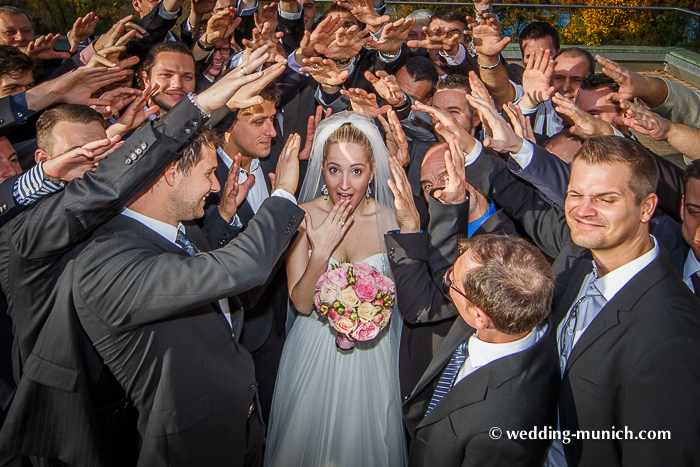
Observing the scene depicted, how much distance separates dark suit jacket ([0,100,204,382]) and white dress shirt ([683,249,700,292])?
247 cm

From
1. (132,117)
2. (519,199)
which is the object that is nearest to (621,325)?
(519,199)

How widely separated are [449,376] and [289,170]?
132 cm

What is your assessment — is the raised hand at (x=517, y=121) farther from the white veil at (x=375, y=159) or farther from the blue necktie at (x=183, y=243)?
the blue necktie at (x=183, y=243)

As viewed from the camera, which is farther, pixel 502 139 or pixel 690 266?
pixel 502 139

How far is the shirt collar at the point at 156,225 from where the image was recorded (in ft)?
7.57

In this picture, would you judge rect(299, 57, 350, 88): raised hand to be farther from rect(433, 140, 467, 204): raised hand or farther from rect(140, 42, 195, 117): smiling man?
rect(433, 140, 467, 204): raised hand

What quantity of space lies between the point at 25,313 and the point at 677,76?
12.2 metres

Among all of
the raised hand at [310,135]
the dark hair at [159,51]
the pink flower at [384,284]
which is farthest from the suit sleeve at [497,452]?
the dark hair at [159,51]

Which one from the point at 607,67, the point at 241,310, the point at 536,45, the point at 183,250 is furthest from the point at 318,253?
the point at 536,45

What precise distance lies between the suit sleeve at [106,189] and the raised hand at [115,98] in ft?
4.98

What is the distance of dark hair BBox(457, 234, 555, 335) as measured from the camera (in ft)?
6.44

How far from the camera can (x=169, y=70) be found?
13.6ft

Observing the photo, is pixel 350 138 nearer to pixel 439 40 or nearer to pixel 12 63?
pixel 439 40

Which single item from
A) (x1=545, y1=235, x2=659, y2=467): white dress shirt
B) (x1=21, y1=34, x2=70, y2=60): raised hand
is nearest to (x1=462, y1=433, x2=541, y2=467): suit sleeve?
(x1=545, y1=235, x2=659, y2=467): white dress shirt
